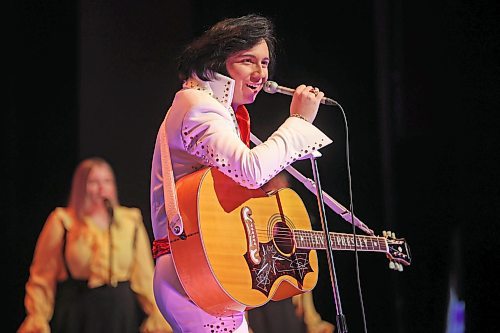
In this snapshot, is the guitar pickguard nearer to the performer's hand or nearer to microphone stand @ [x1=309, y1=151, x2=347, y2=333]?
microphone stand @ [x1=309, y1=151, x2=347, y2=333]

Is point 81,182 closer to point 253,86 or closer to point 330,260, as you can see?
point 253,86

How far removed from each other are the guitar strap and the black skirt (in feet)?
6.81

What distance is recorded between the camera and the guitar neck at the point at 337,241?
2402 mm

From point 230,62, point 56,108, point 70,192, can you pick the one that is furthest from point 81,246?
point 230,62

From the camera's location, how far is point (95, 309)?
411 cm

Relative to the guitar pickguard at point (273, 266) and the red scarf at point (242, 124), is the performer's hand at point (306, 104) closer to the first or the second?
the red scarf at point (242, 124)

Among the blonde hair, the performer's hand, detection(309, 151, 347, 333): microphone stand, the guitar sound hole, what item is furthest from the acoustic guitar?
the blonde hair

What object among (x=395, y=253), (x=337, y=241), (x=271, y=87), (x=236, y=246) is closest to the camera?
(x=236, y=246)

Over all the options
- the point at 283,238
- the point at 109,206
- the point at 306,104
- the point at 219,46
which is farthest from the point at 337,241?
the point at 109,206

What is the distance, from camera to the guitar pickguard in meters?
2.18

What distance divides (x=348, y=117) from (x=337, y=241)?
82.9 inches

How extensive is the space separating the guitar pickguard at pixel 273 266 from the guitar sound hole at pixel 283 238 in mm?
18

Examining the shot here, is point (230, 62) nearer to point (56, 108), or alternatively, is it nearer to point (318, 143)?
point (318, 143)

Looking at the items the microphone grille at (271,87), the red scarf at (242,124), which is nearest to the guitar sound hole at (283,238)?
the red scarf at (242,124)
